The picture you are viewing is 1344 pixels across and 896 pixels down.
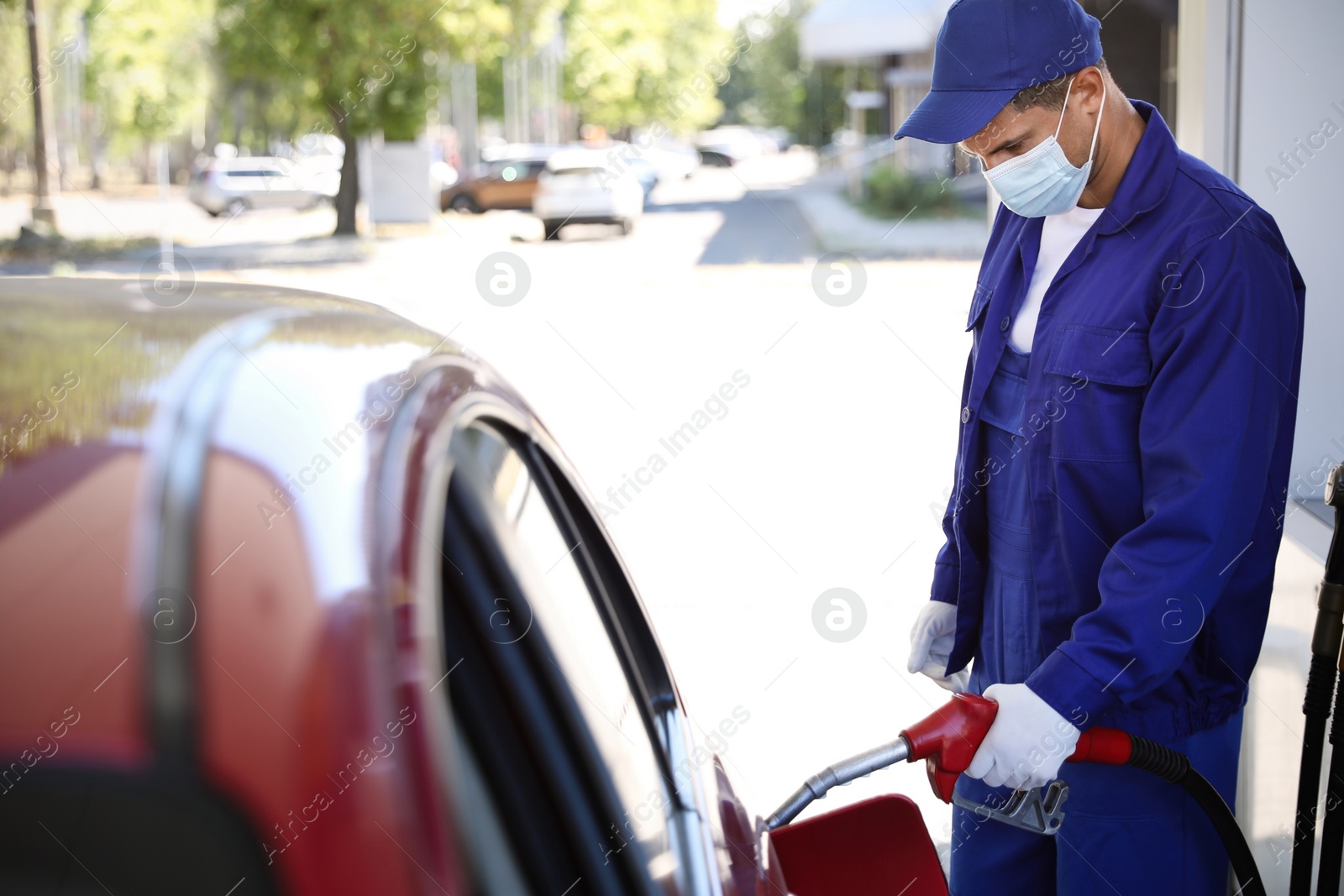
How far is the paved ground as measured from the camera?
4145mm

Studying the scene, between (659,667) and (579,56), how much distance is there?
5091 centimetres

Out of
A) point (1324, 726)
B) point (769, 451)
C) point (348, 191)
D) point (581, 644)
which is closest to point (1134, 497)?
point (1324, 726)

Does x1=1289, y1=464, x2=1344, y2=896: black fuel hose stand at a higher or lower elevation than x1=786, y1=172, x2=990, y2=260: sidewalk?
lower

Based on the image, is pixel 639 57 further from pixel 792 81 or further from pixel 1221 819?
pixel 1221 819

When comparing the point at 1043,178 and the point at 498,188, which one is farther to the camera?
the point at 498,188

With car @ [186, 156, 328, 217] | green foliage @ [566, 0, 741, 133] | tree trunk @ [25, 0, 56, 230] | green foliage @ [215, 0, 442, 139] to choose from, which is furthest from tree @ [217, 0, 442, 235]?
green foliage @ [566, 0, 741, 133]

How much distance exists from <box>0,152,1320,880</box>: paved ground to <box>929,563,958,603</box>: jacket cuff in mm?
627

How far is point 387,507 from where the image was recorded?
37.2 inches

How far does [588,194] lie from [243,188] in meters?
13.4

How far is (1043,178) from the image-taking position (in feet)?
6.72

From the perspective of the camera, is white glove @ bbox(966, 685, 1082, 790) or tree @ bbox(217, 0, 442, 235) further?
tree @ bbox(217, 0, 442, 235)

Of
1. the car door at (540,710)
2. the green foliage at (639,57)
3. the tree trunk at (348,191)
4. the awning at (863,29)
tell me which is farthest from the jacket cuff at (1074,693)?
the green foliage at (639,57)

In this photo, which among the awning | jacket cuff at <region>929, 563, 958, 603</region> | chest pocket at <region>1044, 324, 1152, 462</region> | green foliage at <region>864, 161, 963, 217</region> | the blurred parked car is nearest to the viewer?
chest pocket at <region>1044, 324, 1152, 462</region>

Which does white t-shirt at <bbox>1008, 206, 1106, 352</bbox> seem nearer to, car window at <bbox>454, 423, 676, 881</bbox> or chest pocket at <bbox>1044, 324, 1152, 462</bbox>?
chest pocket at <bbox>1044, 324, 1152, 462</bbox>
